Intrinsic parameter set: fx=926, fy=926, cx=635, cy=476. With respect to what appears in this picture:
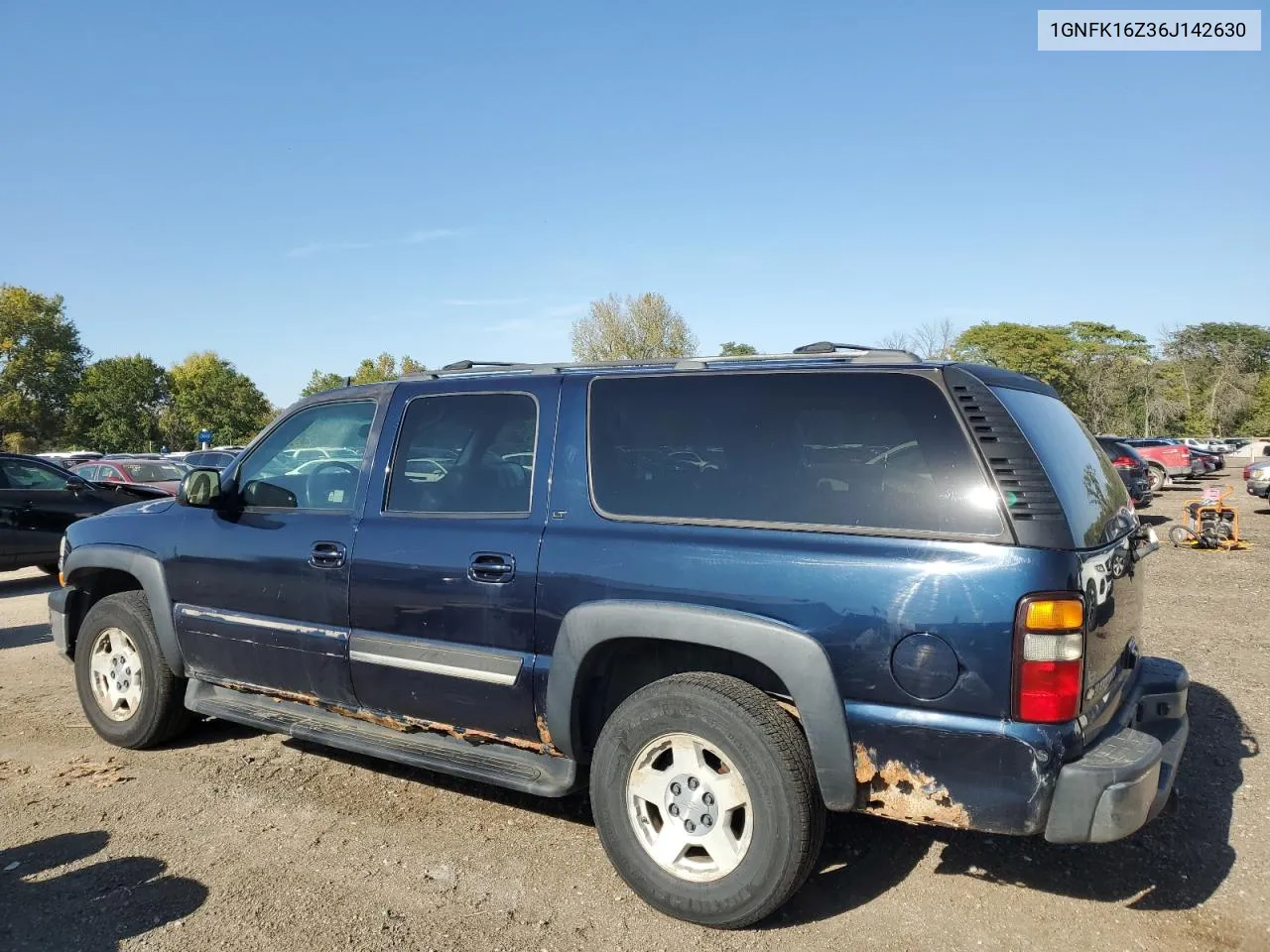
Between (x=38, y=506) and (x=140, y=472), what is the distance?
14.3 feet

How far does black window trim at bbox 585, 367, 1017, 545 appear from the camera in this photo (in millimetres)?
2801

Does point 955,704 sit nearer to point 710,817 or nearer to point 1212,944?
point 710,817

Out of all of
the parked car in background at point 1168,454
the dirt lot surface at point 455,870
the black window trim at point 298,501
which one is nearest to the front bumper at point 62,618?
the dirt lot surface at point 455,870

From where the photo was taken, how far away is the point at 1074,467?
3.20 m

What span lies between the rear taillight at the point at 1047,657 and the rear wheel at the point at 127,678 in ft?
13.5

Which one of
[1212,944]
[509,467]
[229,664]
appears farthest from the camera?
[229,664]

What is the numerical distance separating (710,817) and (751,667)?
52cm

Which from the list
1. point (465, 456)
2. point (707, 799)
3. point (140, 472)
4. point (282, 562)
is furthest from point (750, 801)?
point (140, 472)

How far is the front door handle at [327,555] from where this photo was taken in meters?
4.01

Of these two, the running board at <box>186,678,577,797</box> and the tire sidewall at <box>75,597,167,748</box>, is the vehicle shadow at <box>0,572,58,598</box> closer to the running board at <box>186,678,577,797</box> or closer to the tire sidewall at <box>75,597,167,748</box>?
the tire sidewall at <box>75,597,167,748</box>

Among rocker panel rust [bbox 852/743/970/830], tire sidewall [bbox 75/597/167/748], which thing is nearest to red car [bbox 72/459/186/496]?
tire sidewall [bbox 75/597/167/748]

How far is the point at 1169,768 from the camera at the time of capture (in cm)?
315

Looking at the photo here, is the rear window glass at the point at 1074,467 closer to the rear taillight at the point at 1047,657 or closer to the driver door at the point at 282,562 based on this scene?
the rear taillight at the point at 1047,657

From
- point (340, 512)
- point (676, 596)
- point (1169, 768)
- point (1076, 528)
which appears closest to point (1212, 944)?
point (1169, 768)
